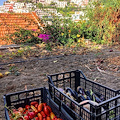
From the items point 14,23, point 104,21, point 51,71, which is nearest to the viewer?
point 51,71

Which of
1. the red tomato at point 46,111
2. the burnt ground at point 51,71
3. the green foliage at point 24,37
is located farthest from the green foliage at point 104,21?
the red tomato at point 46,111

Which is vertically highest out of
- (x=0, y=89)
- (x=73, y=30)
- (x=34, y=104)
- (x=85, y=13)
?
(x=85, y=13)

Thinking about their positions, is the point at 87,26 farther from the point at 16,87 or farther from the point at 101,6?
the point at 16,87

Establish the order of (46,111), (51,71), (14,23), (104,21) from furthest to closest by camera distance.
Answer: (14,23) < (104,21) < (51,71) < (46,111)

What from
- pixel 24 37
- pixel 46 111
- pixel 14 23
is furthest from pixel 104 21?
pixel 46 111

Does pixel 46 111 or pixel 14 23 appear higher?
pixel 14 23

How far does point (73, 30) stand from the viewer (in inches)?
310

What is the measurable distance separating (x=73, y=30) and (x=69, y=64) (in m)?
3.80

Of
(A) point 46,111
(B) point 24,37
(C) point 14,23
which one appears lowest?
(A) point 46,111

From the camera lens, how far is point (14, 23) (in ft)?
28.7

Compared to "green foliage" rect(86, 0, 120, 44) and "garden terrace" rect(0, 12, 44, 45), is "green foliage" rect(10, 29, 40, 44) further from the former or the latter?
"green foliage" rect(86, 0, 120, 44)

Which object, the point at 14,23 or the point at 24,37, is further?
the point at 14,23

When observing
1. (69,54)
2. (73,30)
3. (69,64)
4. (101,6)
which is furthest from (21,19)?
(69,64)

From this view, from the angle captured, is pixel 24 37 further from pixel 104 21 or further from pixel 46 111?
pixel 46 111
